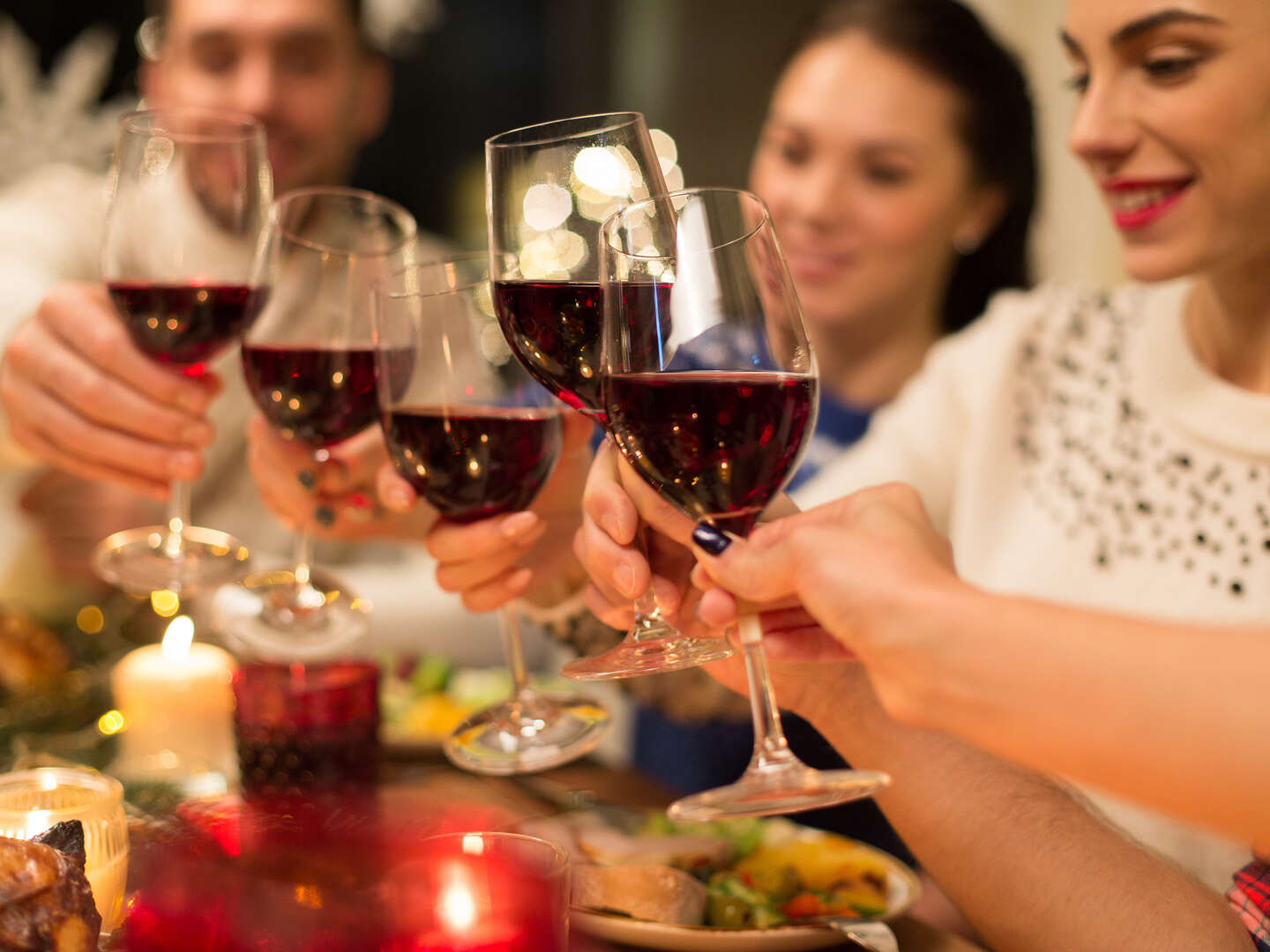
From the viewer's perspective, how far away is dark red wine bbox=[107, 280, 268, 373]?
46.3 inches

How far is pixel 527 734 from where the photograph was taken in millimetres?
1022

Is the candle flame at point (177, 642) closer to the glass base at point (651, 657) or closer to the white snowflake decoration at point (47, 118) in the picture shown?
the glass base at point (651, 657)

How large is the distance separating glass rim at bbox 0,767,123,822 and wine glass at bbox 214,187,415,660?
0.40 metres

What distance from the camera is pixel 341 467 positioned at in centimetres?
135

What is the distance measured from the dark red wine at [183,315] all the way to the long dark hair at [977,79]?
6.36 ft

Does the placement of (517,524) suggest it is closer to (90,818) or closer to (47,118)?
(90,818)

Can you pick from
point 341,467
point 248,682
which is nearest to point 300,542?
point 341,467

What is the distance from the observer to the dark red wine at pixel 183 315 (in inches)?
46.3

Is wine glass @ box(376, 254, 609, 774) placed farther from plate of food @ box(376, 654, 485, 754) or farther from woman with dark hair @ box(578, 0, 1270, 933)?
woman with dark hair @ box(578, 0, 1270, 933)

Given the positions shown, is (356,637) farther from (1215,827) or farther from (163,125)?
(1215,827)

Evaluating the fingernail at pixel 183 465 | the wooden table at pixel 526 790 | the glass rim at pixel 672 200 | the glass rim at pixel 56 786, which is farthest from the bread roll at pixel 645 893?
the fingernail at pixel 183 465

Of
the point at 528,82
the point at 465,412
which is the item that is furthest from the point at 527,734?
the point at 528,82

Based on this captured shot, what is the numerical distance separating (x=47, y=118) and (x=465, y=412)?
4020 millimetres

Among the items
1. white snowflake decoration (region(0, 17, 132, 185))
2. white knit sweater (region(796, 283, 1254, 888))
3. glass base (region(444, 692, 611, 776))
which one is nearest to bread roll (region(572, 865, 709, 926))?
glass base (region(444, 692, 611, 776))
